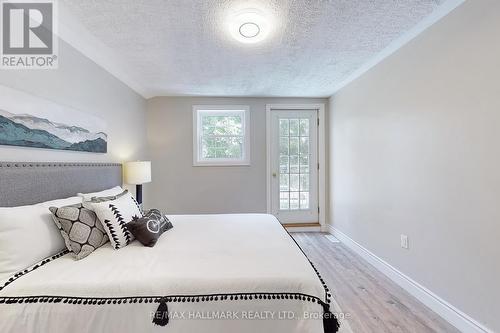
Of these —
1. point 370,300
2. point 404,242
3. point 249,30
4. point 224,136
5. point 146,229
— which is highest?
point 249,30

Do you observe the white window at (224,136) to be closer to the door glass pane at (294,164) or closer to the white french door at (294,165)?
the white french door at (294,165)

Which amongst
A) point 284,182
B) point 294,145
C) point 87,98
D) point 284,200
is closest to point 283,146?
point 294,145

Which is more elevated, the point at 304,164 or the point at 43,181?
the point at 304,164

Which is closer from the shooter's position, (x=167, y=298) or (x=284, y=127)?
(x=167, y=298)

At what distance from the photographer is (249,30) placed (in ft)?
6.29

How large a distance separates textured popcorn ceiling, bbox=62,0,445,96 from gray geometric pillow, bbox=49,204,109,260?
1.43 meters

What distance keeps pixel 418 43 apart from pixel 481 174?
4.07ft

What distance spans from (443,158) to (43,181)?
117 inches

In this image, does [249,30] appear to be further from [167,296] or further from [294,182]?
[294,182]

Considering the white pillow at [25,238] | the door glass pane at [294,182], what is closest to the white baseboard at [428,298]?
the door glass pane at [294,182]

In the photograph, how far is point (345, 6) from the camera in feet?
5.53

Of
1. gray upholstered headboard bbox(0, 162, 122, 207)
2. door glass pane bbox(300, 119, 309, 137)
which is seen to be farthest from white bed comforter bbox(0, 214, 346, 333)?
door glass pane bbox(300, 119, 309, 137)

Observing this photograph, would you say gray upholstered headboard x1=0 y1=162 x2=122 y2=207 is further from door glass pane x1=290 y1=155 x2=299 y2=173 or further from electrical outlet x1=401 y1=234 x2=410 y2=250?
electrical outlet x1=401 y1=234 x2=410 y2=250

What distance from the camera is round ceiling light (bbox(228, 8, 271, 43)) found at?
1740 mm
